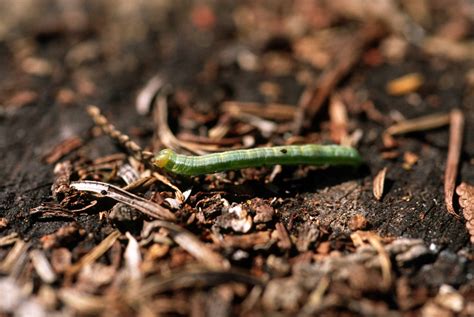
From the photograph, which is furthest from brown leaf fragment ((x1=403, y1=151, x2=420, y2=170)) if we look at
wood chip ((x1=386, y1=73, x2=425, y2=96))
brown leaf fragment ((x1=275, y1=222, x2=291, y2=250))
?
brown leaf fragment ((x1=275, y1=222, x2=291, y2=250))

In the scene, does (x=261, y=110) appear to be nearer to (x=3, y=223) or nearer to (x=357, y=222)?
(x=357, y=222)

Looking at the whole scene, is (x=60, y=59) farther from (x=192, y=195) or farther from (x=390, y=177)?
(x=390, y=177)

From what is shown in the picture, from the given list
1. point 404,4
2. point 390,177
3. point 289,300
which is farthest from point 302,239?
point 404,4

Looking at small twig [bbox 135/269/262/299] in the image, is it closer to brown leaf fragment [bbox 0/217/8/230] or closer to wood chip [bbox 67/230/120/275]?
wood chip [bbox 67/230/120/275]

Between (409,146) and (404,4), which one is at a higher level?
(404,4)

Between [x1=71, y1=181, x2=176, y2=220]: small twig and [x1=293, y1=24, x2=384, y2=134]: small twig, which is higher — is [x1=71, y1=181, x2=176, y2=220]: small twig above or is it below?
below

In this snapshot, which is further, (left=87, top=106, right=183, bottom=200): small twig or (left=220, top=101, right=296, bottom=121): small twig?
(left=220, top=101, right=296, bottom=121): small twig
